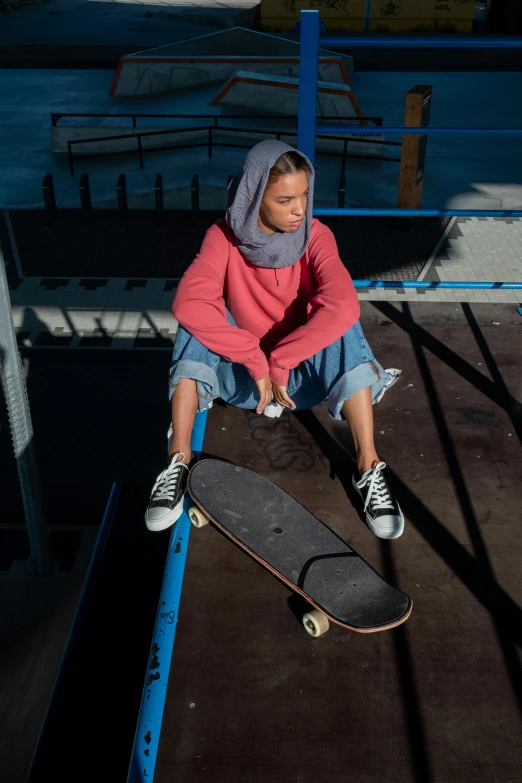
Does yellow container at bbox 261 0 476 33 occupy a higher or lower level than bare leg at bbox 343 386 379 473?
higher

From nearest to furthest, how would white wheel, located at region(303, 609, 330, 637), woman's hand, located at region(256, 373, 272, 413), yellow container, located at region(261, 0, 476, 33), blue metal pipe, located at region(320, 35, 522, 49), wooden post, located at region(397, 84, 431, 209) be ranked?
white wheel, located at region(303, 609, 330, 637), woman's hand, located at region(256, 373, 272, 413), blue metal pipe, located at region(320, 35, 522, 49), wooden post, located at region(397, 84, 431, 209), yellow container, located at region(261, 0, 476, 33)

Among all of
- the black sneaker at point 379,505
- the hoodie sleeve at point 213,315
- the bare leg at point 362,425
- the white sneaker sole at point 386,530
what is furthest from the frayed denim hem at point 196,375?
the white sneaker sole at point 386,530

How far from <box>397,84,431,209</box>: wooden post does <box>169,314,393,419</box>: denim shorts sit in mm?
7578

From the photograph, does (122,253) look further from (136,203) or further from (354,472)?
(354,472)

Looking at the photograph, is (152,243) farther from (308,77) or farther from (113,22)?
(113,22)

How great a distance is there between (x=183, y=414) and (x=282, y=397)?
1.53 ft

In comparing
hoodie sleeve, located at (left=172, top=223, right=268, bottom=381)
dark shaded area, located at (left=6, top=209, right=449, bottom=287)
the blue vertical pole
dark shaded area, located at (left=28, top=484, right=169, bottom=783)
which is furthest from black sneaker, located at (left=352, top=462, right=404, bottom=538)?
dark shaded area, located at (left=6, top=209, right=449, bottom=287)

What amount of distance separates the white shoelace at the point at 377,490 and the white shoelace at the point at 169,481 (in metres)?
0.81

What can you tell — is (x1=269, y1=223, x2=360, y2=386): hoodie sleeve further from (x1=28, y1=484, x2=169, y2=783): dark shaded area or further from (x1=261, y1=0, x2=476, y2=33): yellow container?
(x1=261, y1=0, x2=476, y2=33): yellow container

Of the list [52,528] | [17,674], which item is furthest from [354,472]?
[52,528]

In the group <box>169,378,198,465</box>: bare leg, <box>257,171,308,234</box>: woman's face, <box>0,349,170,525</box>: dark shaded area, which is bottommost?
<box>0,349,170,525</box>: dark shaded area

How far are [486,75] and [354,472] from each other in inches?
817

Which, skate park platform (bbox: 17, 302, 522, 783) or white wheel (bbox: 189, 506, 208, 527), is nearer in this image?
skate park platform (bbox: 17, 302, 522, 783)

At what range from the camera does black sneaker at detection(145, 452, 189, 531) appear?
117 inches
